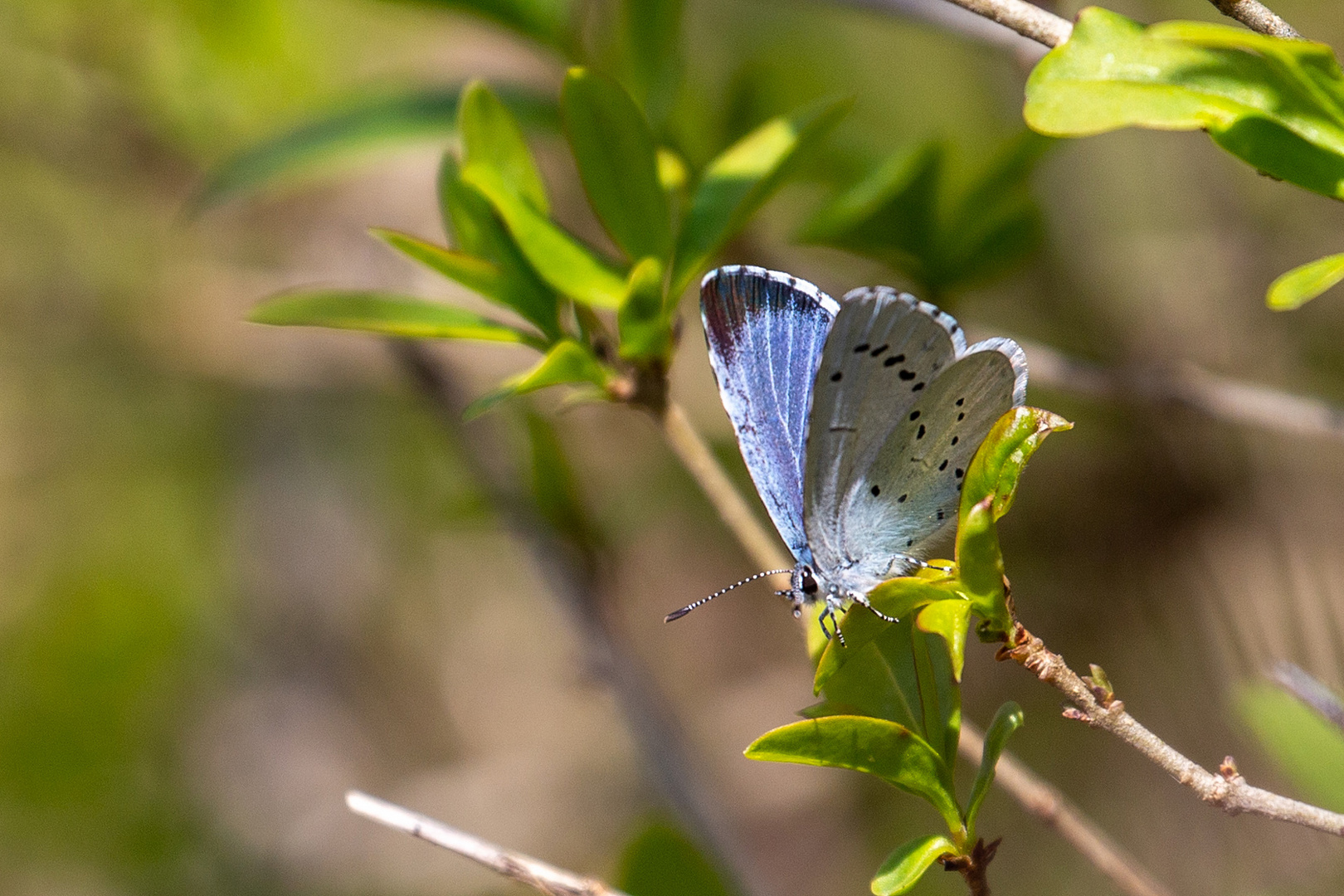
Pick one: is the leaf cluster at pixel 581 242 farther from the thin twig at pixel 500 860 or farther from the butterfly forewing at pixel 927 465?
the thin twig at pixel 500 860

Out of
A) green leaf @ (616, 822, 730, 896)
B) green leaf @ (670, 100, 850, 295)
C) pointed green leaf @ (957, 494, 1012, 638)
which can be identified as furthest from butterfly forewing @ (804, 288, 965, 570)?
green leaf @ (616, 822, 730, 896)

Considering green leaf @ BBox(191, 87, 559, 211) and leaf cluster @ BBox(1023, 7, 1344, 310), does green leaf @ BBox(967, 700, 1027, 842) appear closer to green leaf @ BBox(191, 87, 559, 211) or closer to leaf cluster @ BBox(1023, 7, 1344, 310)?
leaf cluster @ BBox(1023, 7, 1344, 310)

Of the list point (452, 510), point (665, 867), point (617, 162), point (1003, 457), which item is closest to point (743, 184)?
point (617, 162)

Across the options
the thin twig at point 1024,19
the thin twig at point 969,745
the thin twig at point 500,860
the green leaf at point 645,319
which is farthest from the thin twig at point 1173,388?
the thin twig at point 500,860

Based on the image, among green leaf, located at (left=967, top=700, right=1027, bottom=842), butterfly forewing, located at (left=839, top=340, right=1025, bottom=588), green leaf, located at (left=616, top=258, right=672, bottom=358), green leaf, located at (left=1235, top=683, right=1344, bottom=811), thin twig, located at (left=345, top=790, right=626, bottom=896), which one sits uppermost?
green leaf, located at (left=616, top=258, right=672, bottom=358)

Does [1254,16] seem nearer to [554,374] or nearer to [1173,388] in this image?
[554,374]

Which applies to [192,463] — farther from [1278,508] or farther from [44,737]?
[1278,508]

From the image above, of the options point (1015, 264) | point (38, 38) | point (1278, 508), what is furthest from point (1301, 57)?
point (38, 38)
